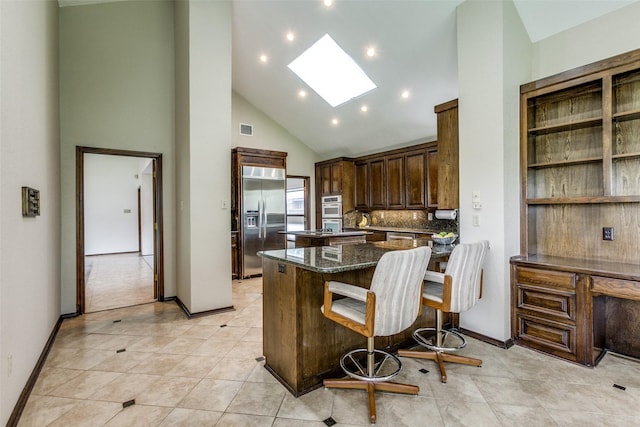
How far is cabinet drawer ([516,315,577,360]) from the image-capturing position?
2.48 m

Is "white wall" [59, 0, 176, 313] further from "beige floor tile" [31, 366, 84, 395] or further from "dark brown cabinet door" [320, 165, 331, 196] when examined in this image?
"dark brown cabinet door" [320, 165, 331, 196]

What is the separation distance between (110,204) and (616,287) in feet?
33.9

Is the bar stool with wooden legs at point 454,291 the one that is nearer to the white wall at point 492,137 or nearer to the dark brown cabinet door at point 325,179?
the white wall at point 492,137

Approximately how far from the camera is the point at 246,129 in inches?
254

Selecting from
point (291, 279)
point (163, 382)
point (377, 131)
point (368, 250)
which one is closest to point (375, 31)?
point (377, 131)

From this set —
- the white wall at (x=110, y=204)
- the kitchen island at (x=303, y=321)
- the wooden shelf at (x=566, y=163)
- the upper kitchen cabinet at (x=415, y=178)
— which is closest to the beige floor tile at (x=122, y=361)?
the kitchen island at (x=303, y=321)

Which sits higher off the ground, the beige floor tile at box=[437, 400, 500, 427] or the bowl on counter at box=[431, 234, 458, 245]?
the bowl on counter at box=[431, 234, 458, 245]

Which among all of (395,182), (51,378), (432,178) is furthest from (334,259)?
(395,182)

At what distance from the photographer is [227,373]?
2.34 meters

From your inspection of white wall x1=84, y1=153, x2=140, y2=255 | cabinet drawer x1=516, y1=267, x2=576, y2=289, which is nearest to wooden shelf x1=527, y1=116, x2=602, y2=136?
cabinet drawer x1=516, y1=267, x2=576, y2=289

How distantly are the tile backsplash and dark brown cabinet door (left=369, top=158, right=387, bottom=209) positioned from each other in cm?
43

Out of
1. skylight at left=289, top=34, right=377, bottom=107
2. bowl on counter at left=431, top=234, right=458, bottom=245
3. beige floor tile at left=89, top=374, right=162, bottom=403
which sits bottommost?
beige floor tile at left=89, top=374, right=162, bottom=403

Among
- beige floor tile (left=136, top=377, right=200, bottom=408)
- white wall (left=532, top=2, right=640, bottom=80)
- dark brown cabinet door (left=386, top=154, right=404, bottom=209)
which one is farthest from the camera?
dark brown cabinet door (left=386, top=154, right=404, bottom=209)

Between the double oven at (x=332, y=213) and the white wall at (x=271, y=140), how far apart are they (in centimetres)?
38
